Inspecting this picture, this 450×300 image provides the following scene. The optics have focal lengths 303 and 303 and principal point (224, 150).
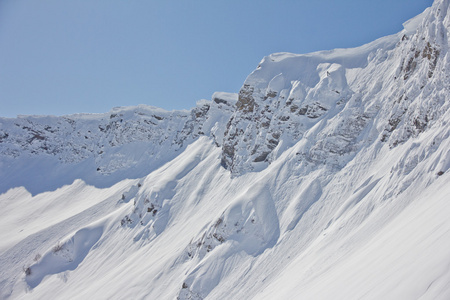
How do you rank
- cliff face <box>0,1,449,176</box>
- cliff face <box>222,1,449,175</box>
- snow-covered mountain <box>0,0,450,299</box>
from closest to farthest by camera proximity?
1. snow-covered mountain <box>0,0,450,299</box>
2. cliff face <box>222,1,449,175</box>
3. cliff face <box>0,1,449,176</box>

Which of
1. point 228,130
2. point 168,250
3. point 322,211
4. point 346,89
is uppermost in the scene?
point 228,130

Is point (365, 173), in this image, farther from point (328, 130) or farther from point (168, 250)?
point (168, 250)

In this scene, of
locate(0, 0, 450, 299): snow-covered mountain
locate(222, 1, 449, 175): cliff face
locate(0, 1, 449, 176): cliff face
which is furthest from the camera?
locate(0, 1, 449, 176): cliff face

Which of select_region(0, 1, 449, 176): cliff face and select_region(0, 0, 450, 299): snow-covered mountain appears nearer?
select_region(0, 0, 450, 299): snow-covered mountain

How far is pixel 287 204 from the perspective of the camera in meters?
36.4

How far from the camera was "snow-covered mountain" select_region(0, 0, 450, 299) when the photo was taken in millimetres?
21078

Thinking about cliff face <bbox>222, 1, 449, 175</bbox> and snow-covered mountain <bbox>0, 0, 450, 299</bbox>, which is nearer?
snow-covered mountain <bbox>0, 0, 450, 299</bbox>

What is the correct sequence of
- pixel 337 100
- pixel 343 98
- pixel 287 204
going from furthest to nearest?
pixel 337 100, pixel 343 98, pixel 287 204

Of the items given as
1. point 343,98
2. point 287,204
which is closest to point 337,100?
point 343,98

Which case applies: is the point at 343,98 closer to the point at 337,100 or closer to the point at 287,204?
the point at 337,100

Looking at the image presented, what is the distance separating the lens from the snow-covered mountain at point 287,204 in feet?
69.2

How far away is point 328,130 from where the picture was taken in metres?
39.0

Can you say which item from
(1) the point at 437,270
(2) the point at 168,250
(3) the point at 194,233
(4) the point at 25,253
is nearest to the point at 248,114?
(3) the point at 194,233

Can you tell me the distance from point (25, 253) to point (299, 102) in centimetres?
5560
